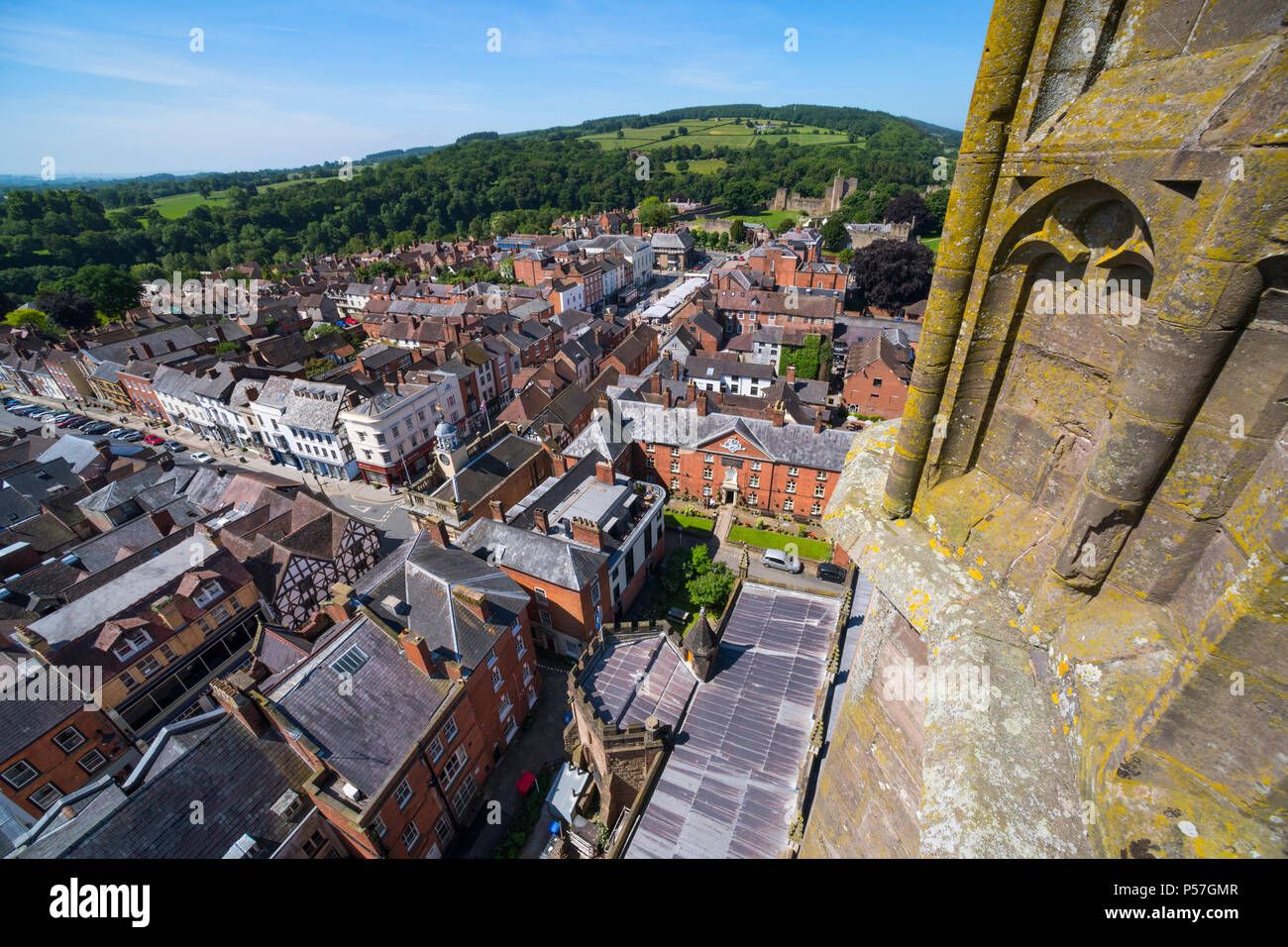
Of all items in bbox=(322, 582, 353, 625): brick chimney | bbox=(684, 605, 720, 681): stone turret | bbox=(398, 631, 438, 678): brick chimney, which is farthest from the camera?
bbox=(322, 582, 353, 625): brick chimney

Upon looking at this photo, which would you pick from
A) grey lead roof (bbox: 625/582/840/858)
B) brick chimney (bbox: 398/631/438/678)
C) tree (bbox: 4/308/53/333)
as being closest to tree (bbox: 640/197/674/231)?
tree (bbox: 4/308/53/333)

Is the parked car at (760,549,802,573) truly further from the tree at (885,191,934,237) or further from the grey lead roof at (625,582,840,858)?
the tree at (885,191,934,237)

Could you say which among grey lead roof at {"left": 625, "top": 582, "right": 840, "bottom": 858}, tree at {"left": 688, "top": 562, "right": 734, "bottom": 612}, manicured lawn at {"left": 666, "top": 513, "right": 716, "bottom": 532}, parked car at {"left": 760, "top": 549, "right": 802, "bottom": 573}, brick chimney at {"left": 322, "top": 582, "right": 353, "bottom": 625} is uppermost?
brick chimney at {"left": 322, "top": 582, "right": 353, "bottom": 625}

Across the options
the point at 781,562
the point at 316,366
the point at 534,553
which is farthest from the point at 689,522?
the point at 316,366

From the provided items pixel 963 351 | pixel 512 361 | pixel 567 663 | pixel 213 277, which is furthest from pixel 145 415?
pixel 963 351

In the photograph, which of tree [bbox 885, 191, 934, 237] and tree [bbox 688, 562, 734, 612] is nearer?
tree [bbox 688, 562, 734, 612]

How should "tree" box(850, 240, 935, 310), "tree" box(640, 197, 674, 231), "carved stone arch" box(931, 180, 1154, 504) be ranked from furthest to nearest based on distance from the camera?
1. "tree" box(640, 197, 674, 231)
2. "tree" box(850, 240, 935, 310)
3. "carved stone arch" box(931, 180, 1154, 504)

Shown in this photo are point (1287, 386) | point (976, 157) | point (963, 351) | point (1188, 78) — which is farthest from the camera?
point (963, 351)
